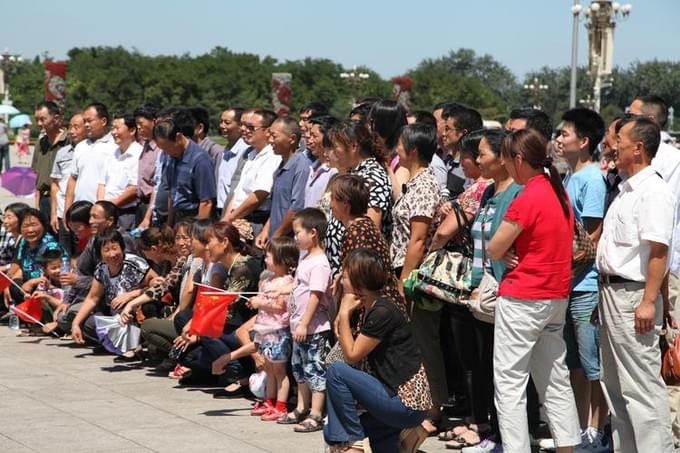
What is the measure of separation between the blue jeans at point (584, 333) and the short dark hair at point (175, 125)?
14.9 ft

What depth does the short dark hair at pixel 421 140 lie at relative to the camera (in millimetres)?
7031

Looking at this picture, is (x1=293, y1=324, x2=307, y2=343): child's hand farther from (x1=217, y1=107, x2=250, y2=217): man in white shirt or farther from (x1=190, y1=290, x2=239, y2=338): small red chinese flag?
(x1=217, y1=107, x2=250, y2=217): man in white shirt

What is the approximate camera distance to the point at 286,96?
2553 centimetres

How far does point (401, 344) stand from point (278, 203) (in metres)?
2.94

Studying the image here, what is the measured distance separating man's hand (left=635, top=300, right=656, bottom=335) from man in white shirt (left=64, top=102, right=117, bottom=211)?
6884 millimetres

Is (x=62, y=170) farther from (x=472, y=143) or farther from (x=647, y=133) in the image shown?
(x=647, y=133)

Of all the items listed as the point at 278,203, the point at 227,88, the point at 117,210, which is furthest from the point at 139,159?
the point at 227,88

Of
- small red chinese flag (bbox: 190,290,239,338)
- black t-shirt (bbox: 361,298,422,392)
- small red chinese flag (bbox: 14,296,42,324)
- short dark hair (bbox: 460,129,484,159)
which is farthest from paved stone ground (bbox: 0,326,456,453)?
short dark hair (bbox: 460,129,484,159)

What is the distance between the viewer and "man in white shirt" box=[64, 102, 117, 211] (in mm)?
11266

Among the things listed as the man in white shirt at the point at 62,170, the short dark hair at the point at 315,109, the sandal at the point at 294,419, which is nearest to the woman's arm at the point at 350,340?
the sandal at the point at 294,419

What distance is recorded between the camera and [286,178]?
8.66 metres

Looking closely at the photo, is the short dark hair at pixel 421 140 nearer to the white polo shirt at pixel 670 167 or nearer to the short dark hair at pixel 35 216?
the white polo shirt at pixel 670 167

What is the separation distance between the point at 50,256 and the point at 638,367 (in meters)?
6.72

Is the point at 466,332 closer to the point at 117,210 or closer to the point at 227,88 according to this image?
the point at 117,210
